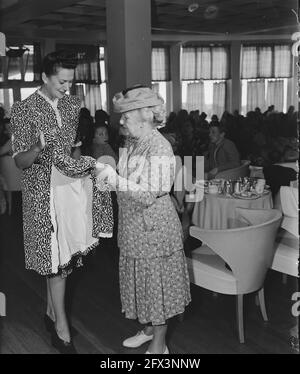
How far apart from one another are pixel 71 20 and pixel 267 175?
6.93m

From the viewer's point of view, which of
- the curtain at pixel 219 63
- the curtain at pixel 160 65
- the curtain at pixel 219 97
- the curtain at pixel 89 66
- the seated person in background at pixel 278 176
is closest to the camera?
the seated person in background at pixel 278 176

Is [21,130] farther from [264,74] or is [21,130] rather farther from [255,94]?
[264,74]

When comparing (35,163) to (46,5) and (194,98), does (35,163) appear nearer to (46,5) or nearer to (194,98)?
(46,5)

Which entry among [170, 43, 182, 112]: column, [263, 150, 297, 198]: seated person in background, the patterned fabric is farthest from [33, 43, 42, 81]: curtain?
the patterned fabric

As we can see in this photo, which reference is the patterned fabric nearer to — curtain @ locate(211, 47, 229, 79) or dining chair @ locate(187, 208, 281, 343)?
dining chair @ locate(187, 208, 281, 343)

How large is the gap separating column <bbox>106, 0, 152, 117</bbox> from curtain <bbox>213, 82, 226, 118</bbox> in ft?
28.4

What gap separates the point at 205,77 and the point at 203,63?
0.39 metres

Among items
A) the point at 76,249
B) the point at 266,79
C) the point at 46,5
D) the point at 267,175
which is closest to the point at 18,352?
the point at 76,249

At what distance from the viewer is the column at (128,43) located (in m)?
5.32

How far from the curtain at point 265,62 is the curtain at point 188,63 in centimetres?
201

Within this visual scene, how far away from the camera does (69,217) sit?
2836 millimetres

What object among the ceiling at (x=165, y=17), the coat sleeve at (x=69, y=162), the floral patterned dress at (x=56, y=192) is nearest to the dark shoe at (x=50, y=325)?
the floral patterned dress at (x=56, y=192)

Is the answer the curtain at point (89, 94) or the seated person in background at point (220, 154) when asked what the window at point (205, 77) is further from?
the seated person in background at point (220, 154)

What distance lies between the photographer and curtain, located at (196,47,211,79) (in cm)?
1362
